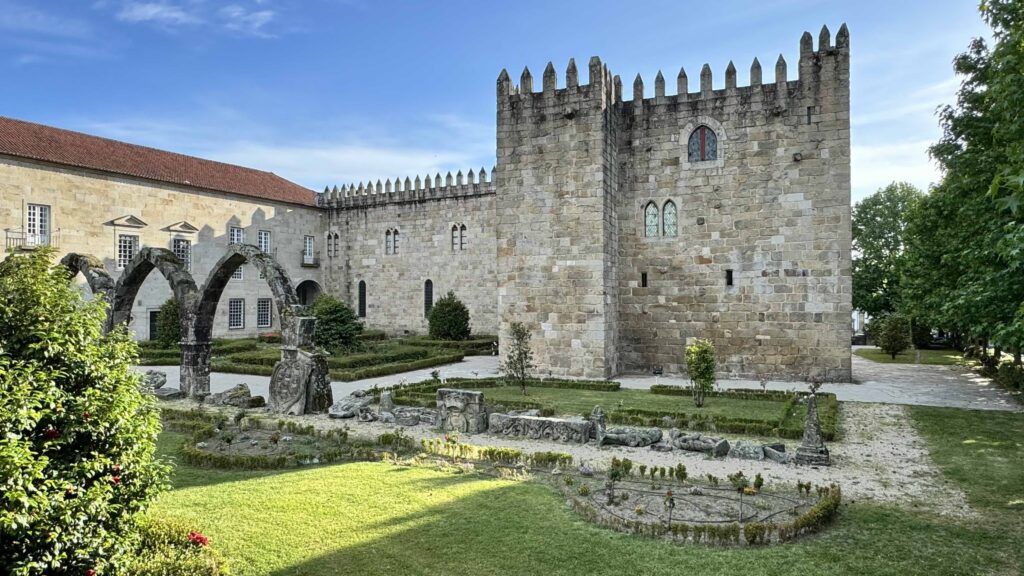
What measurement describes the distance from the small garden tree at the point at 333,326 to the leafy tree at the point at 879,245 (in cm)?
3464

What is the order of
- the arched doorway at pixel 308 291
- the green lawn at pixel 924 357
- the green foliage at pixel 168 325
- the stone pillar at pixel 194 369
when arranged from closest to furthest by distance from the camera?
the stone pillar at pixel 194 369 < the green lawn at pixel 924 357 < the green foliage at pixel 168 325 < the arched doorway at pixel 308 291

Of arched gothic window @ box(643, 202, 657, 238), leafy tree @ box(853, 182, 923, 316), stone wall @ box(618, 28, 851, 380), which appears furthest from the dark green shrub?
→ leafy tree @ box(853, 182, 923, 316)

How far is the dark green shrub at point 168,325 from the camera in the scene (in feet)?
96.2

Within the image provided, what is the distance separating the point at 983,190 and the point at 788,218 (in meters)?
5.65

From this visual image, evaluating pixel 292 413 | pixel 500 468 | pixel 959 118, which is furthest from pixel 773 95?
pixel 292 413

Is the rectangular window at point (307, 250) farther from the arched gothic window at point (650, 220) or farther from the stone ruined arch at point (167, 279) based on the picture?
the arched gothic window at point (650, 220)

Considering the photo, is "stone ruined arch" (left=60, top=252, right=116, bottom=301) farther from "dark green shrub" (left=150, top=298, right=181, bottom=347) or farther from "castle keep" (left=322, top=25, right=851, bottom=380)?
"castle keep" (left=322, top=25, right=851, bottom=380)

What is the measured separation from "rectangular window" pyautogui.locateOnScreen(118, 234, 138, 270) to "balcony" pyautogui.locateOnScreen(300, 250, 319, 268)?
10.4 m

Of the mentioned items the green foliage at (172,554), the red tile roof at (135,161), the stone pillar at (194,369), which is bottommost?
the green foliage at (172,554)

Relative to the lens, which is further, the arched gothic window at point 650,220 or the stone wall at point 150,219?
the stone wall at point 150,219

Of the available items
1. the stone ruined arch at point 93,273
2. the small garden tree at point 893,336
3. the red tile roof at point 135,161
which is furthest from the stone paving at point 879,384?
the red tile roof at point 135,161

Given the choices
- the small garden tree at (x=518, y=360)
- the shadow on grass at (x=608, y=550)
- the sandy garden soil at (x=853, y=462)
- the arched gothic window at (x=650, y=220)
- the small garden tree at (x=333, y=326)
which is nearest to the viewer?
the shadow on grass at (x=608, y=550)

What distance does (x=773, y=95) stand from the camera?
21.5 meters

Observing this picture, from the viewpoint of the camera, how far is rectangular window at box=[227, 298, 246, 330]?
36.1 m
